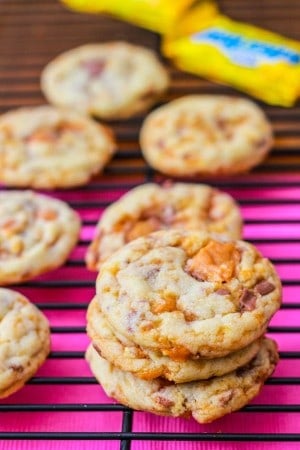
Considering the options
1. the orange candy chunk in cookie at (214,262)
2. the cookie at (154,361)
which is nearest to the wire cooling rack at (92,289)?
Result: the cookie at (154,361)

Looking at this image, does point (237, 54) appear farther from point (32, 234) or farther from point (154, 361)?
point (154, 361)

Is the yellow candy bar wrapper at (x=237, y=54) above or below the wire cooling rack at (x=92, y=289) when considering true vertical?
above

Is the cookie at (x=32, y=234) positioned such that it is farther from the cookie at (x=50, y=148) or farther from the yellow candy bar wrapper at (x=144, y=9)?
the yellow candy bar wrapper at (x=144, y=9)

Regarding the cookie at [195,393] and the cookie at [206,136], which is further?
the cookie at [206,136]

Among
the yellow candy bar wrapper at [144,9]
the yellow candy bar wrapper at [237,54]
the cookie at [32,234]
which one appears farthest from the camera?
the yellow candy bar wrapper at [144,9]

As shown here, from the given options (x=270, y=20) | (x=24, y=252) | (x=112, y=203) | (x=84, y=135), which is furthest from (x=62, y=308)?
(x=270, y=20)

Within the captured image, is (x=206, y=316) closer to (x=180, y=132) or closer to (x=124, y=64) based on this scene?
(x=180, y=132)
